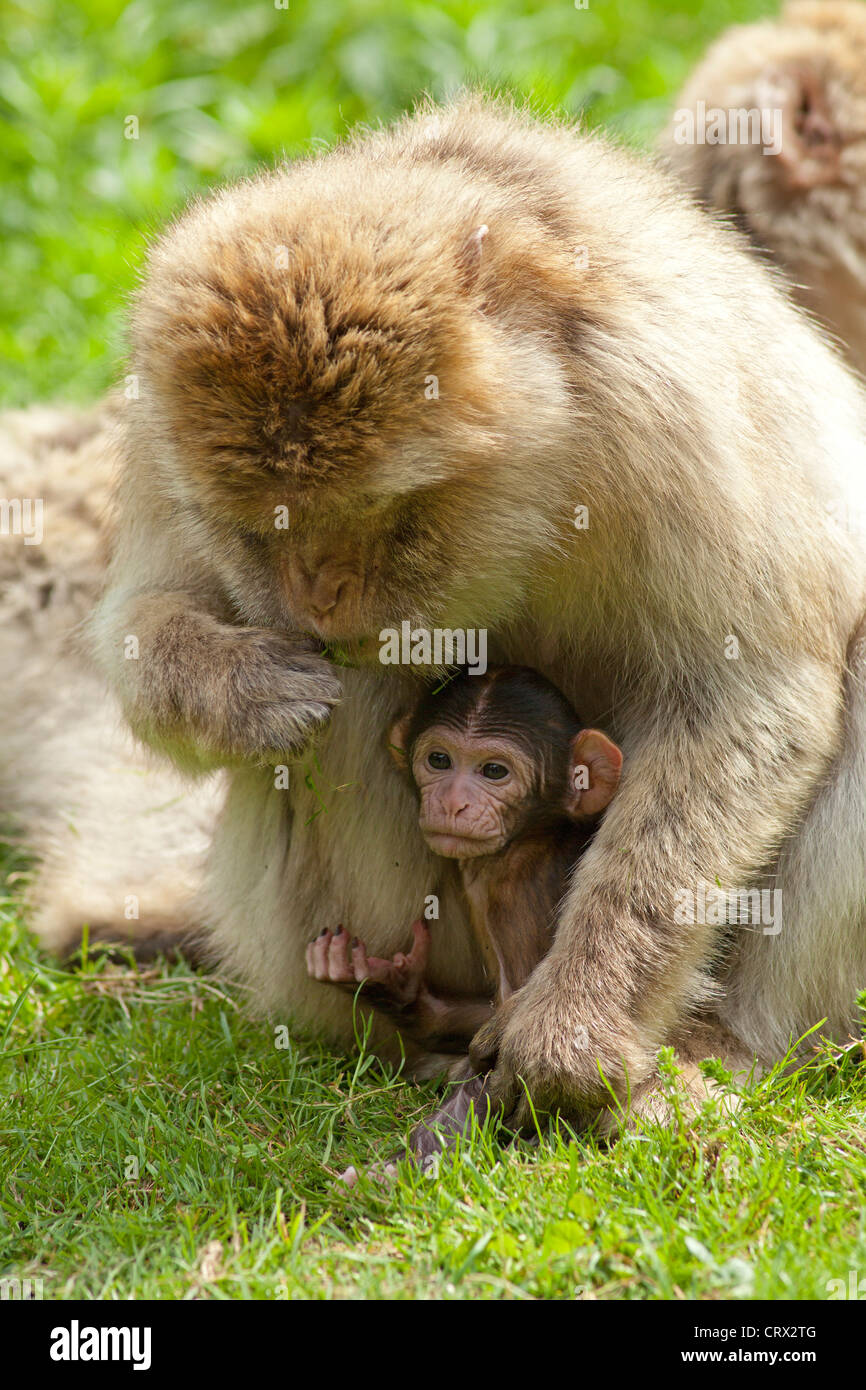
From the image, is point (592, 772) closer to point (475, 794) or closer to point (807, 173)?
point (475, 794)

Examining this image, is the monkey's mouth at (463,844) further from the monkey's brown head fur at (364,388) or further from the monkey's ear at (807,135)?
the monkey's ear at (807,135)

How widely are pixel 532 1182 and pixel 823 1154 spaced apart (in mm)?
665

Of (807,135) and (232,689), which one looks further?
(807,135)

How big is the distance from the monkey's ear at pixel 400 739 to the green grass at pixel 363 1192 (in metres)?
0.80

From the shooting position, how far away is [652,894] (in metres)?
3.89

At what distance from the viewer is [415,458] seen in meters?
3.36

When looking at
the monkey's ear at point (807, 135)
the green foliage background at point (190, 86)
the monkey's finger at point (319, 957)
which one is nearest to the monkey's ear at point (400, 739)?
the monkey's finger at point (319, 957)

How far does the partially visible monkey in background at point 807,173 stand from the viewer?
20.9 ft

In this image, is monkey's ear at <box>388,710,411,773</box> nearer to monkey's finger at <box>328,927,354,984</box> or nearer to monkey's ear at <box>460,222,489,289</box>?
monkey's finger at <box>328,927,354,984</box>

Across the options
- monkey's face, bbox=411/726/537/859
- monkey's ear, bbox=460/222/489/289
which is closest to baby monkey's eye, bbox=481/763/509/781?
monkey's face, bbox=411/726/537/859

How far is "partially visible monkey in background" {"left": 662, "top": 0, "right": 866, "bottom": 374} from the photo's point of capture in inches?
250

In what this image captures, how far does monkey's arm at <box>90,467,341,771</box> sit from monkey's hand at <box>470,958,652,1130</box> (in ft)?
2.76

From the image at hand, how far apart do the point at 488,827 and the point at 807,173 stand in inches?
140

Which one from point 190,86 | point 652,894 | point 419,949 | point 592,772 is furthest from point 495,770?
point 190,86
